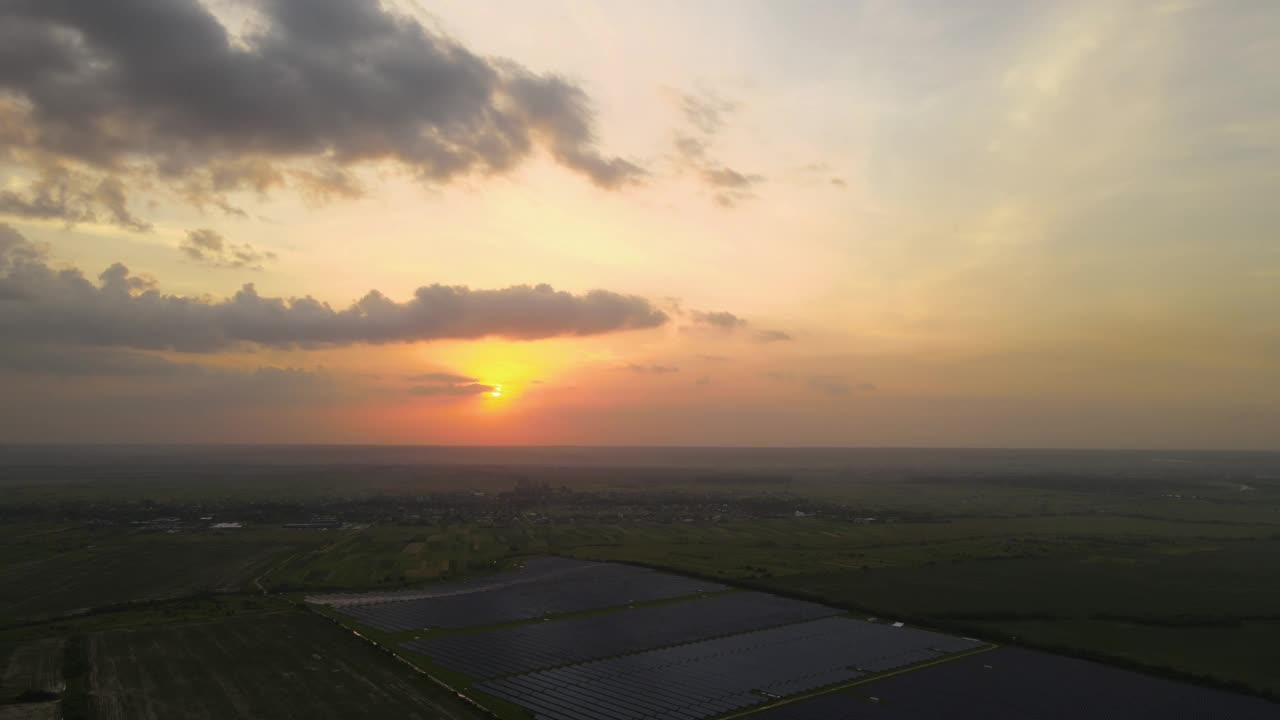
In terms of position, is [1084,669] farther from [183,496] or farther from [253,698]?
[183,496]

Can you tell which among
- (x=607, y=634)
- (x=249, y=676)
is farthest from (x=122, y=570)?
(x=607, y=634)

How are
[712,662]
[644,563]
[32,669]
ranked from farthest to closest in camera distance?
[644,563] < [712,662] < [32,669]

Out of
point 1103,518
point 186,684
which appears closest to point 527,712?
point 186,684

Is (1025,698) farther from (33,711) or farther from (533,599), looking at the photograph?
(33,711)

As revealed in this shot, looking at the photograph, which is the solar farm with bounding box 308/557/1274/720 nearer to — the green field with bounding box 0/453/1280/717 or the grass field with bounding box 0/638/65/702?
the green field with bounding box 0/453/1280/717

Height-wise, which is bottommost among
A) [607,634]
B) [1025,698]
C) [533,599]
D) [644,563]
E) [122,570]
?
[122,570]

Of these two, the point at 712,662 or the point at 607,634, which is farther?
the point at 607,634
